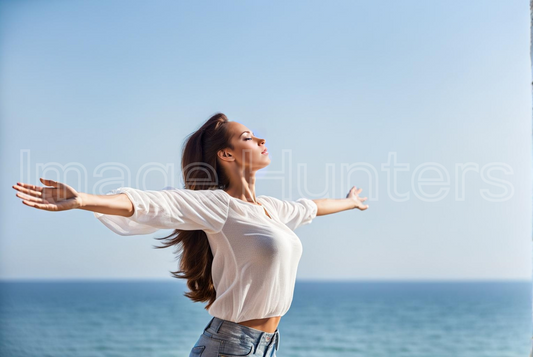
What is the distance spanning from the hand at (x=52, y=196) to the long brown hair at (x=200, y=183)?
66 cm

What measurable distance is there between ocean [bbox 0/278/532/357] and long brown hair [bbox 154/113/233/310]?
1762 centimetres

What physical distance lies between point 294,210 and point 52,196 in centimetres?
116

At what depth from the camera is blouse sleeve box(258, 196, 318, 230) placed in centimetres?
229

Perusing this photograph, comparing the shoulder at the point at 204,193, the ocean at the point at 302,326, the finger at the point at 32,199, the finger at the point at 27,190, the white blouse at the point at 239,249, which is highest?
the shoulder at the point at 204,193

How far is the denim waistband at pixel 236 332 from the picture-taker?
1878mm

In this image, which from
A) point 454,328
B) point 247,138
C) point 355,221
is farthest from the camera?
point 355,221

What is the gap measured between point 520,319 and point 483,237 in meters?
10.7

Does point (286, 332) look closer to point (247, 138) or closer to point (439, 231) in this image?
point (439, 231)

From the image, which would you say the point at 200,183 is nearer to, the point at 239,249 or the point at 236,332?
the point at 239,249

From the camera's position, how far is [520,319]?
2581 centimetres

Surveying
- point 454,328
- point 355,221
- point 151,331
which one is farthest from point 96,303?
point 454,328

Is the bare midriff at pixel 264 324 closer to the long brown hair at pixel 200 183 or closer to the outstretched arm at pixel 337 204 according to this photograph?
the long brown hair at pixel 200 183

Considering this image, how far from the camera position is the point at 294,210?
2.36m

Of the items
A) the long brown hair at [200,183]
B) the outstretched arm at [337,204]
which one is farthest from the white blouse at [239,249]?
the outstretched arm at [337,204]
